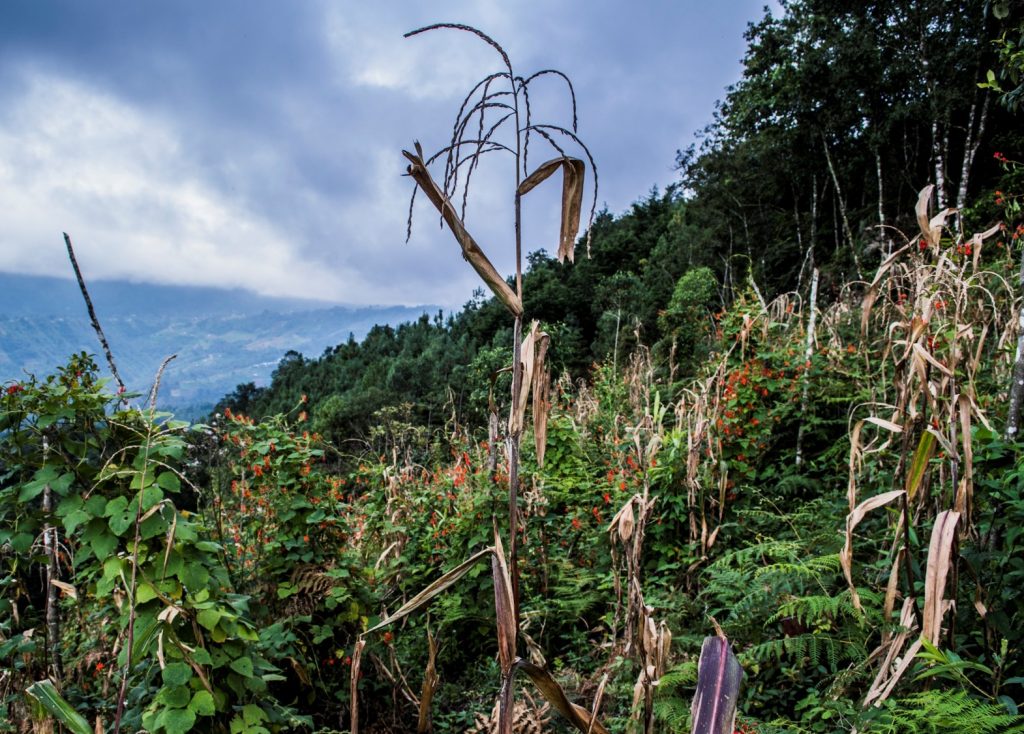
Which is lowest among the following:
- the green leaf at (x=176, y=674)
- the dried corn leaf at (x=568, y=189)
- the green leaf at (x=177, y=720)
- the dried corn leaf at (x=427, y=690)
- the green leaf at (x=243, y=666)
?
the green leaf at (x=177, y=720)

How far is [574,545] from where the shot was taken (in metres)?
3.50

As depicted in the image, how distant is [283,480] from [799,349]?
11.1 feet

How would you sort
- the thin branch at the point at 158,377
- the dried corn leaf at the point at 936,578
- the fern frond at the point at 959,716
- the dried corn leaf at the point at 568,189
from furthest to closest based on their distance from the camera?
the thin branch at the point at 158,377
the dried corn leaf at the point at 936,578
the fern frond at the point at 959,716
the dried corn leaf at the point at 568,189

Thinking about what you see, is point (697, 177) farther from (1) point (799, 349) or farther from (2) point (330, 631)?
(2) point (330, 631)

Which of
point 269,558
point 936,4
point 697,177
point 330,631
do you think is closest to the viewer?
point 330,631

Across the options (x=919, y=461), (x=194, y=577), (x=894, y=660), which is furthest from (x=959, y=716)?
(x=194, y=577)

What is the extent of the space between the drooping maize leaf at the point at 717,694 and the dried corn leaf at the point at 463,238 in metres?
0.46

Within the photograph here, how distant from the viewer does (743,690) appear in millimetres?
2115

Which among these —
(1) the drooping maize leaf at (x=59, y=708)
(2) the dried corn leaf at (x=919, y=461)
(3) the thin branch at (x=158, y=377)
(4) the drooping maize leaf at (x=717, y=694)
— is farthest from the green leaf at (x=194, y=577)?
(2) the dried corn leaf at (x=919, y=461)

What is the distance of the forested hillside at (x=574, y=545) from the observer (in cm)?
132

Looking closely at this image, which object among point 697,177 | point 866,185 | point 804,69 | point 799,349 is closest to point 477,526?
point 799,349

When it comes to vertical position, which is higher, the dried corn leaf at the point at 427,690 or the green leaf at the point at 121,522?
the green leaf at the point at 121,522

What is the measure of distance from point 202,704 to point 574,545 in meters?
2.26

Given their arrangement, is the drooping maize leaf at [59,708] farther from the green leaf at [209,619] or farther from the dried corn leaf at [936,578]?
the dried corn leaf at [936,578]
